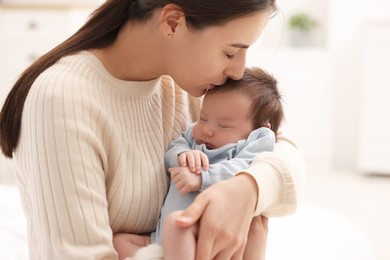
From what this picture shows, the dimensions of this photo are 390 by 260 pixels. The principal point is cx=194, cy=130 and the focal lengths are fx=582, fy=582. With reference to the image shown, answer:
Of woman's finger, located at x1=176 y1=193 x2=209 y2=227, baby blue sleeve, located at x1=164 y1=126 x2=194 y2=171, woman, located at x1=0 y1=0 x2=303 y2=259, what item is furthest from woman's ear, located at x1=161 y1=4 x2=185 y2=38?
woman's finger, located at x1=176 y1=193 x2=209 y2=227

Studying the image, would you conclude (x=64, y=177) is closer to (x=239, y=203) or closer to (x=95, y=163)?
(x=95, y=163)

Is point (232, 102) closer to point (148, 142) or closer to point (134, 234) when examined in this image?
point (148, 142)

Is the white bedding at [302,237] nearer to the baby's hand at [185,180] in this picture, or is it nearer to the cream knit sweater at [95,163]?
the cream knit sweater at [95,163]

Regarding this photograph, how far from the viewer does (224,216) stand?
106 cm

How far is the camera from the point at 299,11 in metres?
4.64

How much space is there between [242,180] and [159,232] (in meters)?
0.20

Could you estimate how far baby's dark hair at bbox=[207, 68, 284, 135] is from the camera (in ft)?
4.46

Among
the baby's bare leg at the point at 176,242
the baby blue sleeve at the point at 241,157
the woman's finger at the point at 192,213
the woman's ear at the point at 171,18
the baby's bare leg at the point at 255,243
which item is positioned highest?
the woman's ear at the point at 171,18

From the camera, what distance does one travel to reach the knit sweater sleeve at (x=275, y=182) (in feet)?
3.72

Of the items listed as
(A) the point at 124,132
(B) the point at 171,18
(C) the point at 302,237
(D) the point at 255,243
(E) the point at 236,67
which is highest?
(B) the point at 171,18

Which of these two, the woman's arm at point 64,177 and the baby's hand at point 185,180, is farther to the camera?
the baby's hand at point 185,180

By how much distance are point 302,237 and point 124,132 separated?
65 cm

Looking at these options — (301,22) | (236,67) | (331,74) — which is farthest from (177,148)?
(301,22)

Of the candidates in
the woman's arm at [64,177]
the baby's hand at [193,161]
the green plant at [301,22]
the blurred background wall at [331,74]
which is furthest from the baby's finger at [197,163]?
the green plant at [301,22]
